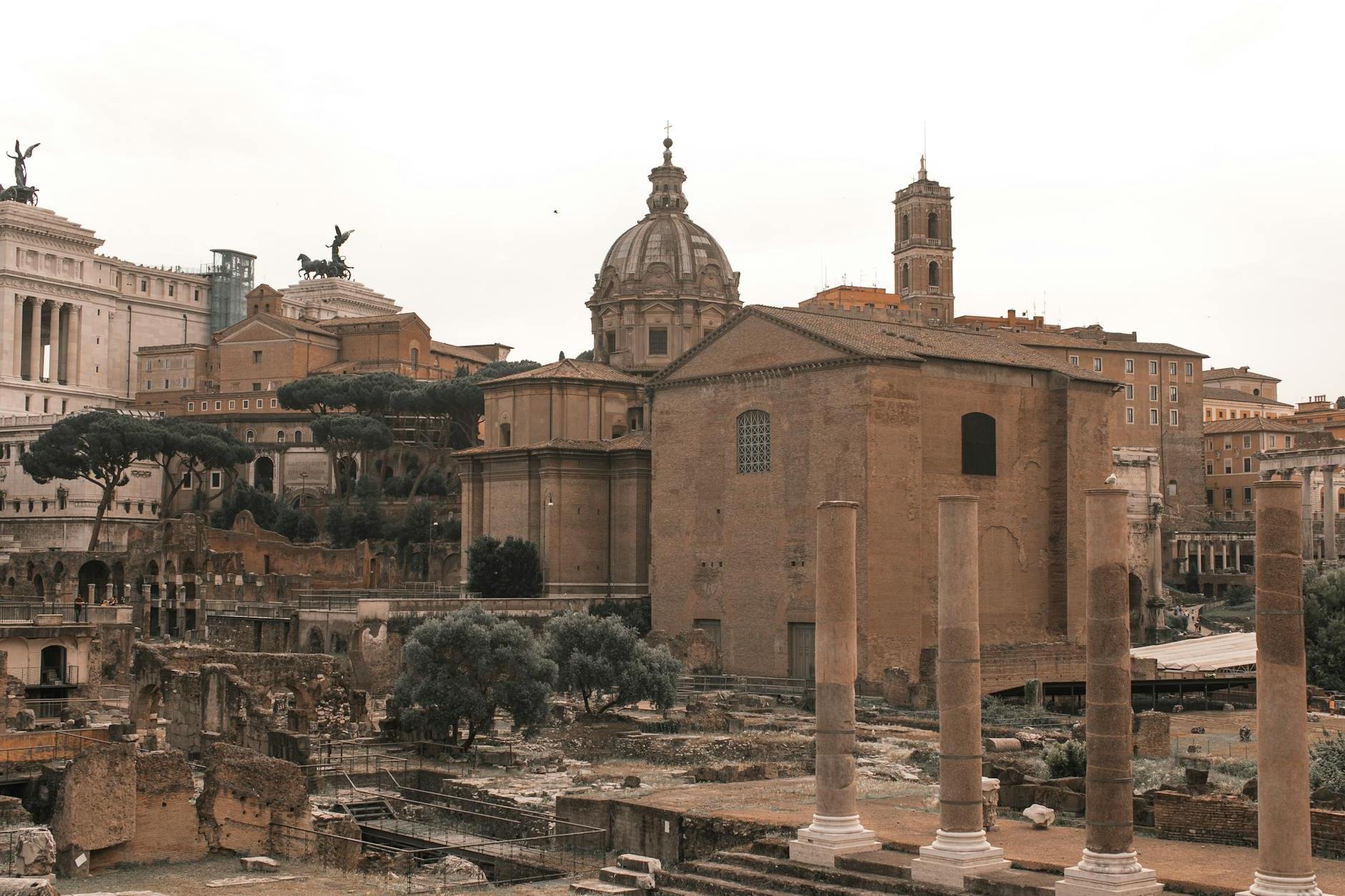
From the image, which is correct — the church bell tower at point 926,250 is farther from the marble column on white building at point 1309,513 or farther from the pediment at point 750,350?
the pediment at point 750,350

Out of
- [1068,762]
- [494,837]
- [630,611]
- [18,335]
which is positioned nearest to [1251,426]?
[630,611]

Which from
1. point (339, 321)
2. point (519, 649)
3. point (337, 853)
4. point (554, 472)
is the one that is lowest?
point (337, 853)

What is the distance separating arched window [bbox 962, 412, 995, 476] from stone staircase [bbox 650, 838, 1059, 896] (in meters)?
24.3

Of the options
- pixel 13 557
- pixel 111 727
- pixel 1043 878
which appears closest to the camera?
pixel 1043 878

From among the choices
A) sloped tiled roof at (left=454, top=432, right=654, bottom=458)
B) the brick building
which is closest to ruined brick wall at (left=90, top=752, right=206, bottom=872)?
the brick building

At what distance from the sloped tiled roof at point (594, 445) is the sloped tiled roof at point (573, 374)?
1.95m

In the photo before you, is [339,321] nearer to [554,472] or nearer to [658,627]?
[554,472]

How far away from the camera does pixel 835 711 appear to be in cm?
1698

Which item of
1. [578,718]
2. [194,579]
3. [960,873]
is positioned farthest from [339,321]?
[960,873]

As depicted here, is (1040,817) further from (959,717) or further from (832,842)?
(959,717)

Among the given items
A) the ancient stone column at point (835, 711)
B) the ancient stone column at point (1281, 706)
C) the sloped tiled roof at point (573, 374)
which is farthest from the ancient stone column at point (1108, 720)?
→ the sloped tiled roof at point (573, 374)

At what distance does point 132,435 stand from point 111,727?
3583 centimetres

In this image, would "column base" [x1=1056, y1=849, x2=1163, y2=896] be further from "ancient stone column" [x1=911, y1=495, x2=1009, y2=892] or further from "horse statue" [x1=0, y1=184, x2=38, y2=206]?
"horse statue" [x1=0, y1=184, x2=38, y2=206]

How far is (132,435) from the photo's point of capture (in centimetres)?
6000
